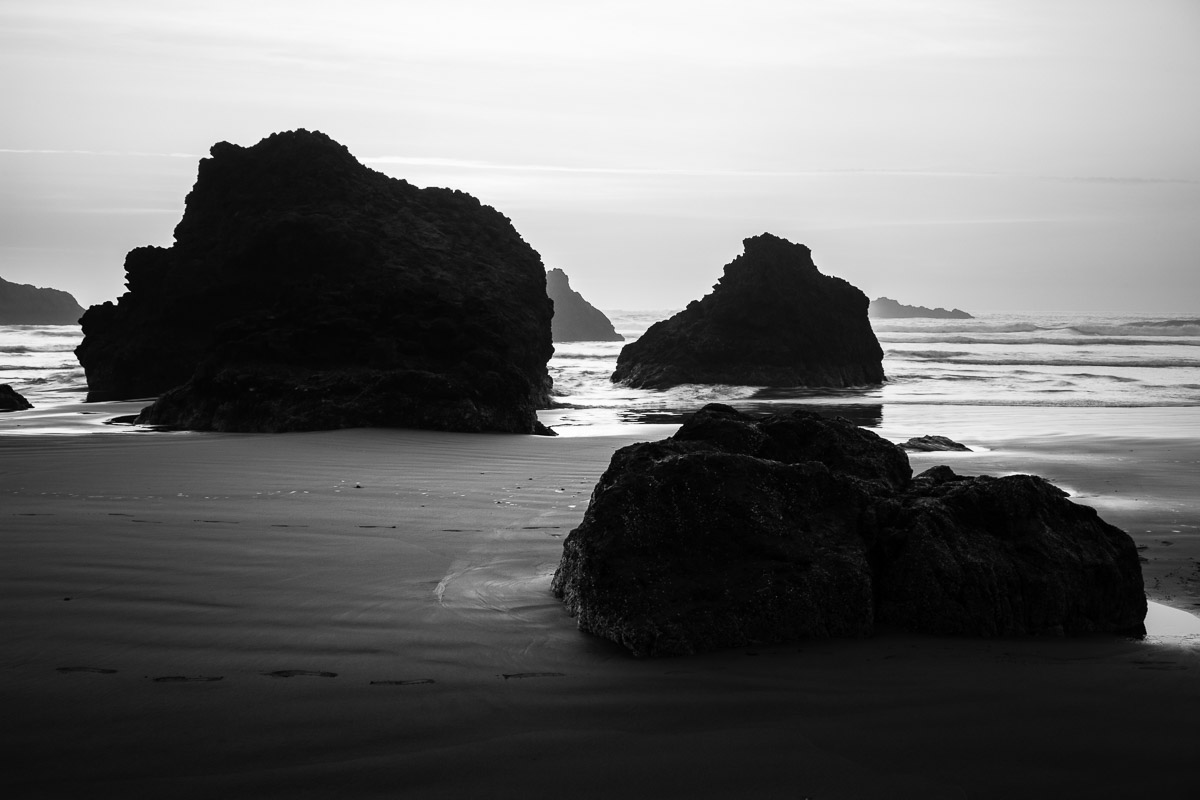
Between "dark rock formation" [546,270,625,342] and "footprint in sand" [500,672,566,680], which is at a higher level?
"dark rock formation" [546,270,625,342]

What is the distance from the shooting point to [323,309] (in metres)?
12.7

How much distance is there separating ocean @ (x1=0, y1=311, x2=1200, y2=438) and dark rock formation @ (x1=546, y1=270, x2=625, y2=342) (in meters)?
29.9

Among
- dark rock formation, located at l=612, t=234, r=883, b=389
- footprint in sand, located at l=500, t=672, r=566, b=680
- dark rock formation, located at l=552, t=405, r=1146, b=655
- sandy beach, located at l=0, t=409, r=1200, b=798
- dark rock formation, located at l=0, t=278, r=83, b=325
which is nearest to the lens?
sandy beach, located at l=0, t=409, r=1200, b=798

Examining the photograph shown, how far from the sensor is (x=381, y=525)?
5.31 meters

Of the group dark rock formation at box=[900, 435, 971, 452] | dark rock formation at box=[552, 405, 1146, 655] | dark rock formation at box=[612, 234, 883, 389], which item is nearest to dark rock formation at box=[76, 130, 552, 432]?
dark rock formation at box=[900, 435, 971, 452]

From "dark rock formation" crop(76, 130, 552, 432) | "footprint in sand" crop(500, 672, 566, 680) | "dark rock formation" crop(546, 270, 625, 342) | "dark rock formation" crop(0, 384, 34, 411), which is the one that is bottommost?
"footprint in sand" crop(500, 672, 566, 680)

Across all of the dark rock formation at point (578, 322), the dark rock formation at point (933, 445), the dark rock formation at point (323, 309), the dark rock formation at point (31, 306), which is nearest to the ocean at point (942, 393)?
the dark rock formation at point (323, 309)

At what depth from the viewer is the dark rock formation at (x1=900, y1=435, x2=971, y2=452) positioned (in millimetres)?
9953

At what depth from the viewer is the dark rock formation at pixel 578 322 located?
255 feet

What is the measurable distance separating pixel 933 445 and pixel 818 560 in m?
7.06

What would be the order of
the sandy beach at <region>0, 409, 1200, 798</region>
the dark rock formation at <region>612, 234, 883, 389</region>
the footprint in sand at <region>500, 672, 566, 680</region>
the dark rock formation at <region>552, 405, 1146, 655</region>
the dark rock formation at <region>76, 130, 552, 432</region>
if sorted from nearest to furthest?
1. the sandy beach at <region>0, 409, 1200, 798</region>
2. the footprint in sand at <region>500, 672, 566, 680</region>
3. the dark rock formation at <region>552, 405, 1146, 655</region>
4. the dark rock formation at <region>76, 130, 552, 432</region>
5. the dark rock formation at <region>612, 234, 883, 389</region>

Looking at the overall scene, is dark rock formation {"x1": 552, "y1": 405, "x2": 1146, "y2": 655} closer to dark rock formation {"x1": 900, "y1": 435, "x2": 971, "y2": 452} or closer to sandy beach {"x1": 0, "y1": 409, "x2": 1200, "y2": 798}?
sandy beach {"x1": 0, "y1": 409, "x2": 1200, "y2": 798}

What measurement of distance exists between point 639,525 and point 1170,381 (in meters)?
26.2

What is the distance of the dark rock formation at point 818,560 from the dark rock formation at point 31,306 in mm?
95428
